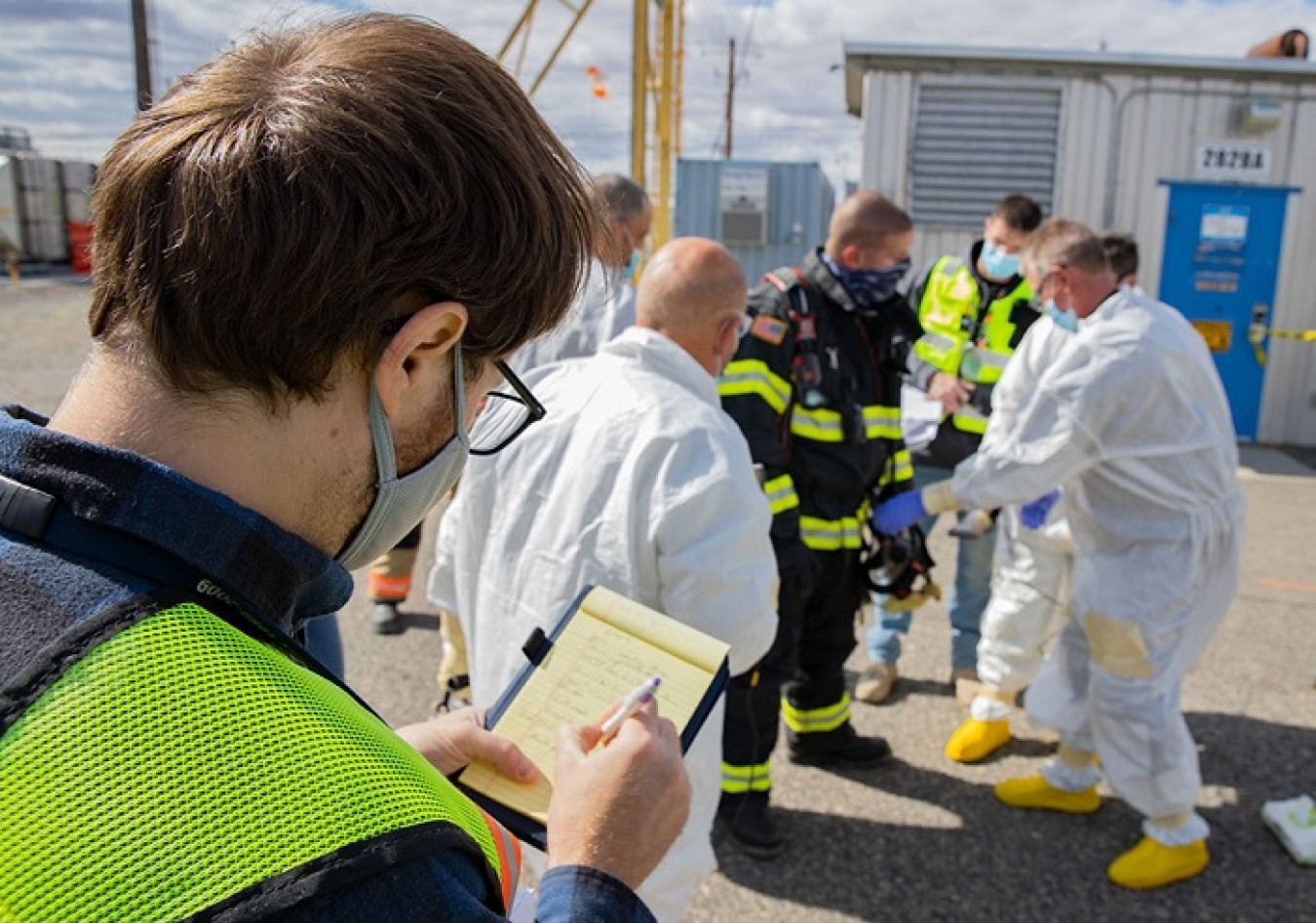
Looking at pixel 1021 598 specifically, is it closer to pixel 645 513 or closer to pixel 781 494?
pixel 781 494

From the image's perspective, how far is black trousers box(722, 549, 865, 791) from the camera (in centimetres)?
341

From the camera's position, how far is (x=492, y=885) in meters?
0.77

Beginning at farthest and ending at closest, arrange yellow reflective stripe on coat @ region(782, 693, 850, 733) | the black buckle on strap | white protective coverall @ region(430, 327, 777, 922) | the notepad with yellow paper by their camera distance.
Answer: yellow reflective stripe on coat @ region(782, 693, 850, 733), white protective coverall @ region(430, 327, 777, 922), the notepad with yellow paper, the black buckle on strap

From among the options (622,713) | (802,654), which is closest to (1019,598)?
(802,654)

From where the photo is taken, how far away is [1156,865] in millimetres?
3191

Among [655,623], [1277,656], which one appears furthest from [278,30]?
[1277,656]

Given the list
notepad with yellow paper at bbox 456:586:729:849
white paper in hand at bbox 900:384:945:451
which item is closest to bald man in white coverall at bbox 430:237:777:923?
notepad with yellow paper at bbox 456:586:729:849

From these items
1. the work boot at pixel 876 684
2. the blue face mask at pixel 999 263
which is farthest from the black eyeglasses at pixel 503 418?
the blue face mask at pixel 999 263

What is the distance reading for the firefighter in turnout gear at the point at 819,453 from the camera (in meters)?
3.48

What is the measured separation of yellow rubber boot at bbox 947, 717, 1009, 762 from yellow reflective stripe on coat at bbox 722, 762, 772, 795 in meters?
0.98

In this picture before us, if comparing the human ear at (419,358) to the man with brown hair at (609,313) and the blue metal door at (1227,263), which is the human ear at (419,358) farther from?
the blue metal door at (1227,263)

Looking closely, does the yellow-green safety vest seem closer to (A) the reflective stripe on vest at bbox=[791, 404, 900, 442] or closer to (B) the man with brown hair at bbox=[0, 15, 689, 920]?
(A) the reflective stripe on vest at bbox=[791, 404, 900, 442]

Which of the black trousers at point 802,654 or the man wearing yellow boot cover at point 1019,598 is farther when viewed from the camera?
the man wearing yellow boot cover at point 1019,598

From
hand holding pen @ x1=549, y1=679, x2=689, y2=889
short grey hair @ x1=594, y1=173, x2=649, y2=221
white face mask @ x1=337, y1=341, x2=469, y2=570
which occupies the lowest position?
hand holding pen @ x1=549, y1=679, x2=689, y2=889
